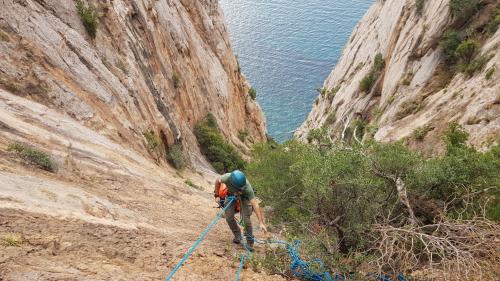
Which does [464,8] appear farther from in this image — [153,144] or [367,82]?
[153,144]

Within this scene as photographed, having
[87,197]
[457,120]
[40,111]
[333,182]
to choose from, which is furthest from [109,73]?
[457,120]

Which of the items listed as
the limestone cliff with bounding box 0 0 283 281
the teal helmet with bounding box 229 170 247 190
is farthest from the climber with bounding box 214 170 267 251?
the limestone cliff with bounding box 0 0 283 281

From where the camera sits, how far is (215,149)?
30234 mm

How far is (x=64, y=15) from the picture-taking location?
17.3 m

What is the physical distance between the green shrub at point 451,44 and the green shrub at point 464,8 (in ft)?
4.37

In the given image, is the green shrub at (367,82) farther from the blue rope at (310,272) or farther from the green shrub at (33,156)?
the green shrub at (33,156)

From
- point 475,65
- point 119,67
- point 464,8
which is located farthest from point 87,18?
point 464,8

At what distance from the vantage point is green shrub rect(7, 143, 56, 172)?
9.49 m

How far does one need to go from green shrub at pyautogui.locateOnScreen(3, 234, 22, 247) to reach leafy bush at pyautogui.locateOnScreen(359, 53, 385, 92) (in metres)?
40.0

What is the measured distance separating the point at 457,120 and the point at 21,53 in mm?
22800

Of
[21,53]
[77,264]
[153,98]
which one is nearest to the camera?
[77,264]

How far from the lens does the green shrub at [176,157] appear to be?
21734 mm

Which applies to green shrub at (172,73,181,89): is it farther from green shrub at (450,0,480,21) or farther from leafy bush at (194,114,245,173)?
green shrub at (450,0,480,21)

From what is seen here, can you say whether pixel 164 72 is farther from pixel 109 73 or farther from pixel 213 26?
pixel 213 26
